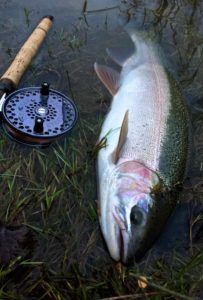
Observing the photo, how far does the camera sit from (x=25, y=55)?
151 inches

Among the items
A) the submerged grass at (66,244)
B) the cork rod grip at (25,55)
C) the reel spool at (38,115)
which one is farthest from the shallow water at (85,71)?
the cork rod grip at (25,55)

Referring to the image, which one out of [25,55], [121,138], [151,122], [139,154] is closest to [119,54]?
[25,55]

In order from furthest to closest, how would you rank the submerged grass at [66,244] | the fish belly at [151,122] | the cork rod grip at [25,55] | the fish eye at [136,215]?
1. the cork rod grip at [25,55]
2. the fish belly at [151,122]
3. the fish eye at [136,215]
4. the submerged grass at [66,244]

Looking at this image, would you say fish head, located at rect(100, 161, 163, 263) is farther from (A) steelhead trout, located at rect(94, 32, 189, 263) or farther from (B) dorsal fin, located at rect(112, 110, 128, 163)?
(B) dorsal fin, located at rect(112, 110, 128, 163)

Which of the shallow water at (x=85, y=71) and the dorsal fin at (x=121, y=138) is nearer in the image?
the shallow water at (x=85, y=71)

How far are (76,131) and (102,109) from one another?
0.41 m

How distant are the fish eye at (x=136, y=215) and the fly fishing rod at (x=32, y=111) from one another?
950mm

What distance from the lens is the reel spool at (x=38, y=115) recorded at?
3.34 m

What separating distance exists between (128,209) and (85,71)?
1923 mm

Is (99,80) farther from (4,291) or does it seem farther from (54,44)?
(4,291)

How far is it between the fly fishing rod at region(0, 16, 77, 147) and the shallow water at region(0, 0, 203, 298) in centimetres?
13

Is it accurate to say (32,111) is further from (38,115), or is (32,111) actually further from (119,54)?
(119,54)

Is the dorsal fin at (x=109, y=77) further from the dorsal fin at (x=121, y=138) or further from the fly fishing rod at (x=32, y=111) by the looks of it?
the dorsal fin at (x=121, y=138)

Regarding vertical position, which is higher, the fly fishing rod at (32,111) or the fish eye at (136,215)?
the fly fishing rod at (32,111)
